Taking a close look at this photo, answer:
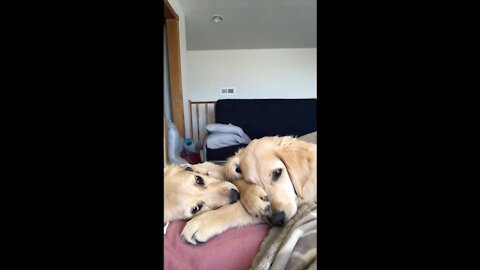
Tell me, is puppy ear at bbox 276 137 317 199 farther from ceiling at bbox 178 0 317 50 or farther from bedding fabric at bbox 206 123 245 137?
ceiling at bbox 178 0 317 50

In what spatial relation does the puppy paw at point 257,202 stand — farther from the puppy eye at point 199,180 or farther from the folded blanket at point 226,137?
the folded blanket at point 226,137

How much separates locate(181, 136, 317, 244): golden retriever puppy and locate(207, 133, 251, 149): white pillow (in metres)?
0.23

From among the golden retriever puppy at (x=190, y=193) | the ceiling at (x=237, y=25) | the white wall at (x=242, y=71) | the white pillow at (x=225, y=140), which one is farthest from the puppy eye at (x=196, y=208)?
the white wall at (x=242, y=71)

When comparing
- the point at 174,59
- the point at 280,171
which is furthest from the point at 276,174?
the point at 174,59

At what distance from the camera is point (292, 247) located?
1.29 feet

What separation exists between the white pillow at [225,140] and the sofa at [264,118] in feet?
0.05

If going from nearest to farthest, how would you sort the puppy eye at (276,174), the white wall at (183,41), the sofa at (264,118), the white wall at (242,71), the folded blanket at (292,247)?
the folded blanket at (292,247) < the puppy eye at (276,174) < the sofa at (264,118) < the white wall at (183,41) < the white wall at (242,71)

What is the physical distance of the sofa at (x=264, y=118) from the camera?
28.9 inches
